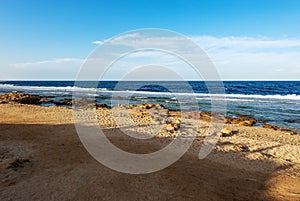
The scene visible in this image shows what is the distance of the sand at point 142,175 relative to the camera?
5895 mm

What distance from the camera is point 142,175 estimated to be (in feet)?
22.9

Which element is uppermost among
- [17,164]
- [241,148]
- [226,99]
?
[226,99]

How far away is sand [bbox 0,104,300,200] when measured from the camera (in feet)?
19.3

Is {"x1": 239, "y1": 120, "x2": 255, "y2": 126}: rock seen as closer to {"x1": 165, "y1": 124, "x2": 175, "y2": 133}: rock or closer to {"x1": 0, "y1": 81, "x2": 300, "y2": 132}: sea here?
{"x1": 0, "y1": 81, "x2": 300, "y2": 132}: sea

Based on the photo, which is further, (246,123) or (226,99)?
(226,99)

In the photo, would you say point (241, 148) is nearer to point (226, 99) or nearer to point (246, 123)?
point (246, 123)

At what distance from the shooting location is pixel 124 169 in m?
7.33

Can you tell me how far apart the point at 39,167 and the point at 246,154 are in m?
8.21

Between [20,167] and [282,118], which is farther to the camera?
[282,118]

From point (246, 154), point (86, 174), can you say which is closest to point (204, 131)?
point (246, 154)

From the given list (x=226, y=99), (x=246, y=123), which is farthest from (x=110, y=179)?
(x=226, y=99)

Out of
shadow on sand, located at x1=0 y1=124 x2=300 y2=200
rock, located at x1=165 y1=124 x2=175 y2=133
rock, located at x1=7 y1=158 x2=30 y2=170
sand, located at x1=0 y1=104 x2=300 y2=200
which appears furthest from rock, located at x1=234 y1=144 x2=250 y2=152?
rock, located at x1=7 y1=158 x2=30 y2=170

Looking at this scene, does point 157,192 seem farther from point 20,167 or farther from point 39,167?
point 20,167

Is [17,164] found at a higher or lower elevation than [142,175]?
higher
